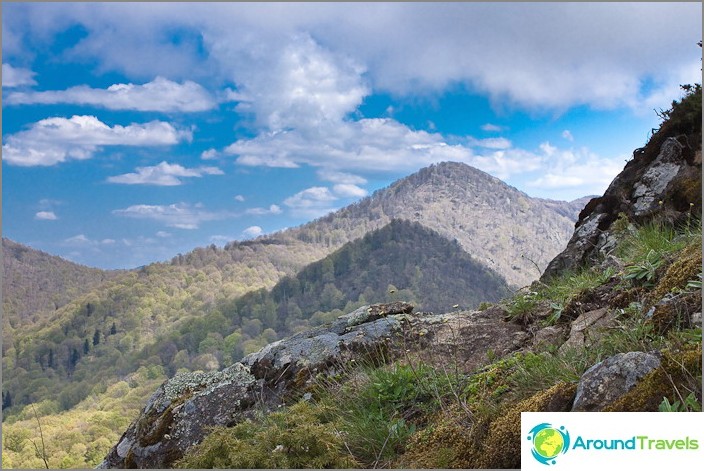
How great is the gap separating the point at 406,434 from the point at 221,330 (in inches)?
5698

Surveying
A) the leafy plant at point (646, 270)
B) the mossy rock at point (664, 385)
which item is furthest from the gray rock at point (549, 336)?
the mossy rock at point (664, 385)

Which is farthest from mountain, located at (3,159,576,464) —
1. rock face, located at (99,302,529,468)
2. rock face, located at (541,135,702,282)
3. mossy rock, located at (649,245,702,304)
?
mossy rock, located at (649,245,702,304)

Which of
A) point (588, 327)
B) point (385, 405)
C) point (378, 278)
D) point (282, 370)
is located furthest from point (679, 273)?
point (378, 278)

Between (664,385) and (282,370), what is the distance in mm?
4228

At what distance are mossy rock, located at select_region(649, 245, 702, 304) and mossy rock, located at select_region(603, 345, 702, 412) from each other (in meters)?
1.41

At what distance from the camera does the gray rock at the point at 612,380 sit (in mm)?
3316

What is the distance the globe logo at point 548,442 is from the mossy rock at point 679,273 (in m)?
2.05

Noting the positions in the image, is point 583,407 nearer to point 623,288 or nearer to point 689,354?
point 689,354

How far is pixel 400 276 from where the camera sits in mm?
162125

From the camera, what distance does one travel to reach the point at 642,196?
865 cm

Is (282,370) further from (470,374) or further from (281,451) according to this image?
(281,451)

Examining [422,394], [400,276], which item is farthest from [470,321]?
[400,276]

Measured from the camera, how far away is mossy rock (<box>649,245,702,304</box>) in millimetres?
4637

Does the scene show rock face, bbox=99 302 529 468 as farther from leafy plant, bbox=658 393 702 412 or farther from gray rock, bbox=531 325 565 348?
leafy plant, bbox=658 393 702 412
